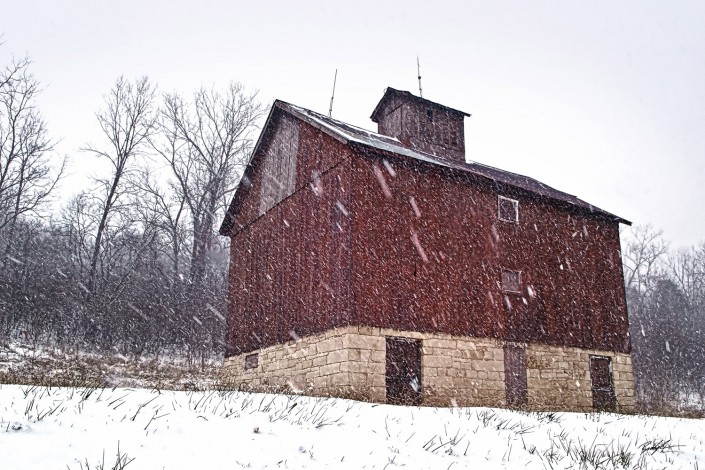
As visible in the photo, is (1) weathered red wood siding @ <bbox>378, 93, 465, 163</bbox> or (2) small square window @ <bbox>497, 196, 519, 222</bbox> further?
(1) weathered red wood siding @ <bbox>378, 93, 465, 163</bbox>

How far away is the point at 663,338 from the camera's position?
31.1 metres

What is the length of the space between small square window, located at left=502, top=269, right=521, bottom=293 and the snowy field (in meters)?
6.92

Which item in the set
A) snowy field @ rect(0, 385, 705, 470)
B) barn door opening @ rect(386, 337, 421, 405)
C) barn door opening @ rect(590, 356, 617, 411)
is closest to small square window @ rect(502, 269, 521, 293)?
barn door opening @ rect(386, 337, 421, 405)

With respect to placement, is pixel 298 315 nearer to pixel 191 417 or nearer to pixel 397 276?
pixel 397 276

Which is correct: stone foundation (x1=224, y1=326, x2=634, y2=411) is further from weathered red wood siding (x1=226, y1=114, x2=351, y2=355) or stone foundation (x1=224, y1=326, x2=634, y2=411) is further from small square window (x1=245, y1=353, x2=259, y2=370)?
weathered red wood siding (x1=226, y1=114, x2=351, y2=355)

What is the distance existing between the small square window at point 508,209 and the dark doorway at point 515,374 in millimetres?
3664

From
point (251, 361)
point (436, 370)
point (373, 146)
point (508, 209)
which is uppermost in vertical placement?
point (373, 146)

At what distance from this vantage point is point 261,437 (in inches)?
217

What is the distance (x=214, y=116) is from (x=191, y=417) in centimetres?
2769

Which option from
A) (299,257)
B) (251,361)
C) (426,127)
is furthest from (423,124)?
(251,361)

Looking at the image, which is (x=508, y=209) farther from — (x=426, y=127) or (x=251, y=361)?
(x=251, y=361)

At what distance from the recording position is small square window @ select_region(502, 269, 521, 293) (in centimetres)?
1554

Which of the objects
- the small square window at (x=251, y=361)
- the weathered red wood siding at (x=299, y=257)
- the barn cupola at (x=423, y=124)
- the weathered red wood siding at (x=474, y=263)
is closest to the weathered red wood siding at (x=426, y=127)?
the barn cupola at (x=423, y=124)

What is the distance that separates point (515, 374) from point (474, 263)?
306 centimetres
